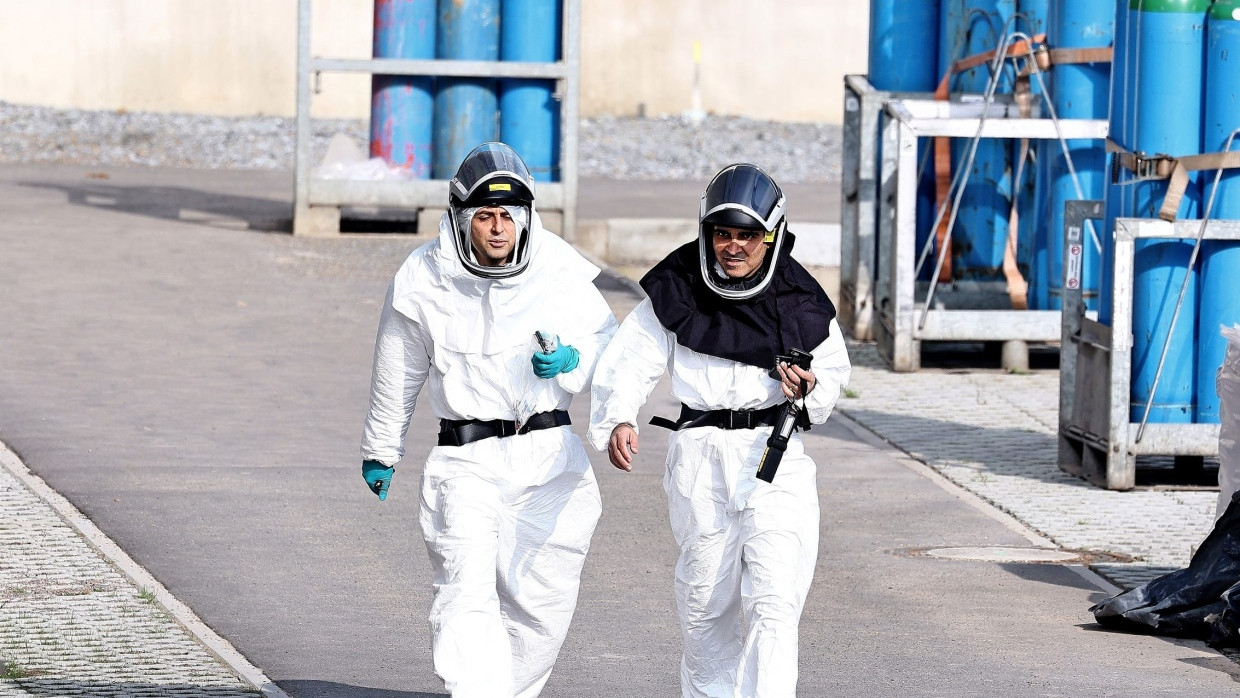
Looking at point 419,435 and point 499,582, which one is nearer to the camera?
point 499,582

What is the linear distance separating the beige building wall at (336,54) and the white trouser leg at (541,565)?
26.3m

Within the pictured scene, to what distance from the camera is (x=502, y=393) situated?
555cm

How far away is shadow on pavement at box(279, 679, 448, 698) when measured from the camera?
6023mm

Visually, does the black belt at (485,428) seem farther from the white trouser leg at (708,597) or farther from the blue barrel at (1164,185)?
the blue barrel at (1164,185)

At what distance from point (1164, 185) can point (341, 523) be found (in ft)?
13.7

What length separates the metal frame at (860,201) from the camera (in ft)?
45.6

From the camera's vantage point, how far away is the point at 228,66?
31.6 m

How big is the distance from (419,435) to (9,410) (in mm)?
2146

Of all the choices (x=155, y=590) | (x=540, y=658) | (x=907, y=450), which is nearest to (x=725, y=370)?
(x=540, y=658)

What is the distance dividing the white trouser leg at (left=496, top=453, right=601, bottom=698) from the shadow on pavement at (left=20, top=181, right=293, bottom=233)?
12.9 meters

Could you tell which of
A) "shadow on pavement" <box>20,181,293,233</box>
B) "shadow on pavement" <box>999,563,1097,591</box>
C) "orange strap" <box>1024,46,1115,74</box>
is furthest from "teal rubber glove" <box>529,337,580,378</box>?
"shadow on pavement" <box>20,181,293,233</box>

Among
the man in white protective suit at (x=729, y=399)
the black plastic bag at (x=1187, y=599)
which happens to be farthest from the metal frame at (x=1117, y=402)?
the man in white protective suit at (x=729, y=399)

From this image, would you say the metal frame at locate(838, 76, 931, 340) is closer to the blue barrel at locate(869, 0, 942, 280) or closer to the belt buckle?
the blue barrel at locate(869, 0, 942, 280)

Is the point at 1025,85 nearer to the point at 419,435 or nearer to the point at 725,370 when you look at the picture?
the point at 419,435
